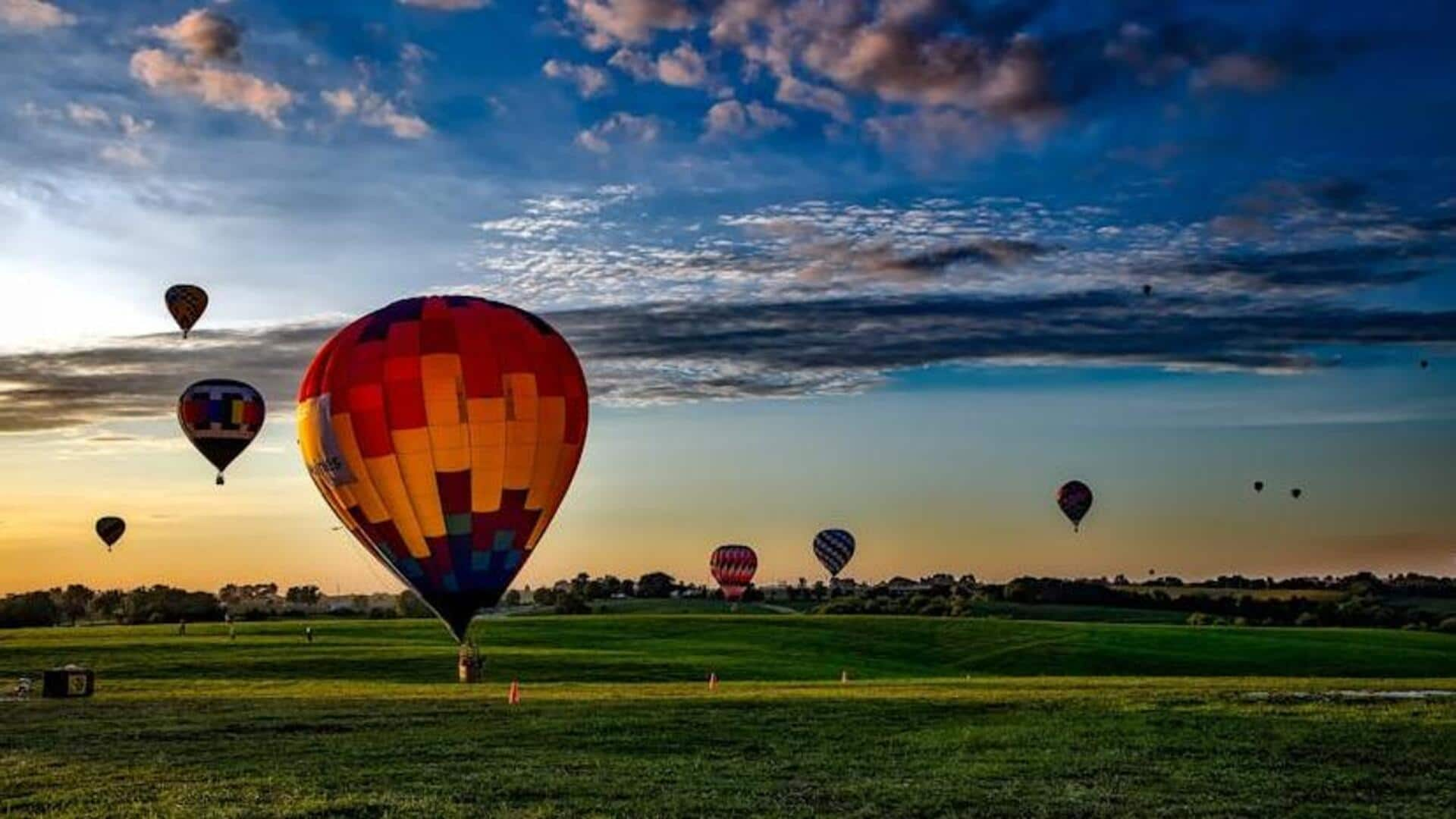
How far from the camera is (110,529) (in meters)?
109

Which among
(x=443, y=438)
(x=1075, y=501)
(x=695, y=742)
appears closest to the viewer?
(x=695, y=742)

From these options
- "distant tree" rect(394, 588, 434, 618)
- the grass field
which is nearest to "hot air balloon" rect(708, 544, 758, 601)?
"distant tree" rect(394, 588, 434, 618)

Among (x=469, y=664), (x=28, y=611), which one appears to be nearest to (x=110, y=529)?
(x=28, y=611)

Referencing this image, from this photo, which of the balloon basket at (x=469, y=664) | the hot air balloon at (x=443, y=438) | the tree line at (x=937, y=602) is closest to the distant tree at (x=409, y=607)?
the tree line at (x=937, y=602)

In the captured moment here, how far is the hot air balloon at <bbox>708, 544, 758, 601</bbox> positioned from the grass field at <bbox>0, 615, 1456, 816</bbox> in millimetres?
49452

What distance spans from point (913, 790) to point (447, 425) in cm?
2055

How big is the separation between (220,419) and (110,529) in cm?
4206

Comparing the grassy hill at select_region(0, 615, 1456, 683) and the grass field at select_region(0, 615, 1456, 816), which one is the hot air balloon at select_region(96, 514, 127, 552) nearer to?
the grassy hill at select_region(0, 615, 1456, 683)

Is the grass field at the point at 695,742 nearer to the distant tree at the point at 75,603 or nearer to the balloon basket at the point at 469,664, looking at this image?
the balloon basket at the point at 469,664

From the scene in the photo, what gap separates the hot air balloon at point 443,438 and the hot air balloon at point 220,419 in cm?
3091

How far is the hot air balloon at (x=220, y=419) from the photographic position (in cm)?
7275

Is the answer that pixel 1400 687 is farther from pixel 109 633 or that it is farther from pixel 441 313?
pixel 109 633

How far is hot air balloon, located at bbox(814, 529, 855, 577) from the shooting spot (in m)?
123

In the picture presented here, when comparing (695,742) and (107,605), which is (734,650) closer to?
(695,742)
